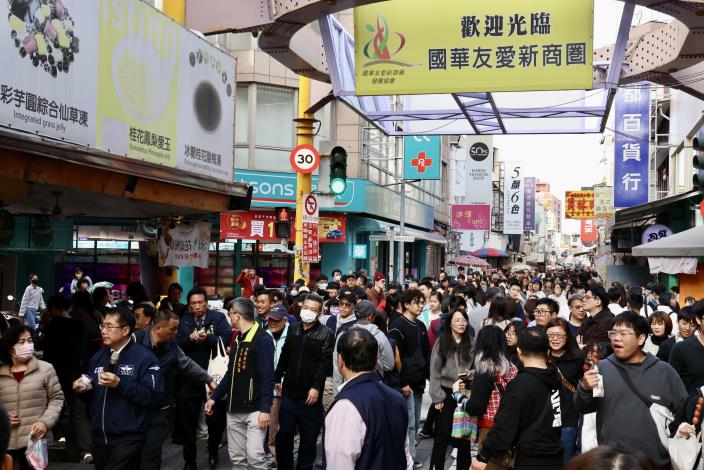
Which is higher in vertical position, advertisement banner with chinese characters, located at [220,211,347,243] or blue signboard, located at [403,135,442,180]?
blue signboard, located at [403,135,442,180]

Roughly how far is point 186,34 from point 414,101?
4.97 m

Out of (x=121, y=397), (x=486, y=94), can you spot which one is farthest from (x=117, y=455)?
(x=486, y=94)

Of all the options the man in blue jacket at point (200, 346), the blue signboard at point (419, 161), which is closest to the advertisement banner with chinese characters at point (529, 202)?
the blue signboard at point (419, 161)

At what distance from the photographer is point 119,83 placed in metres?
8.66

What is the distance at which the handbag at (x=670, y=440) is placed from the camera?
16.9 feet

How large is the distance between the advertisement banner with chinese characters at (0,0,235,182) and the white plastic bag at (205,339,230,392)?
→ 2.31 m

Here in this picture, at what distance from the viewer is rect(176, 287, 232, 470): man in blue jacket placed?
902 centimetres

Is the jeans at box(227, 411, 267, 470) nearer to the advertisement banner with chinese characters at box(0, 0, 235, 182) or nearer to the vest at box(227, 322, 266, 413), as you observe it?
the vest at box(227, 322, 266, 413)

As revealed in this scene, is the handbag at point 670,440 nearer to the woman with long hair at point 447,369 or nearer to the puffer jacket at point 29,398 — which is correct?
the woman with long hair at point 447,369

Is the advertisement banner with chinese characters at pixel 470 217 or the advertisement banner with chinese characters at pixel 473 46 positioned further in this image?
the advertisement banner with chinese characters at pixel 470 217

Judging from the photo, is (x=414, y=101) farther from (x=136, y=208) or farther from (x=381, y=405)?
(x=381, y=405)

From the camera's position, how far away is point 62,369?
8852mm

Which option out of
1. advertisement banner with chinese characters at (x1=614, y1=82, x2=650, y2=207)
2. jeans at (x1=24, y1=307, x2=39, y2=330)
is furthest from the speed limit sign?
advertisement banner with chinese characters at (x1=614, y1=82, x2=650, y2=207)

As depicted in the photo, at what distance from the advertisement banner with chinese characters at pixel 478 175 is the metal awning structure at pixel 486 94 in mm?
36290
